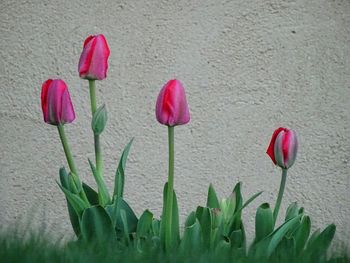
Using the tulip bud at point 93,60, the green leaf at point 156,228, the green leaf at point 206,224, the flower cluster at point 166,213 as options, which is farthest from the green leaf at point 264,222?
the tulip bud at point 93,60

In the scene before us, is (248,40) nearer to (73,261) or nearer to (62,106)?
(62,106)

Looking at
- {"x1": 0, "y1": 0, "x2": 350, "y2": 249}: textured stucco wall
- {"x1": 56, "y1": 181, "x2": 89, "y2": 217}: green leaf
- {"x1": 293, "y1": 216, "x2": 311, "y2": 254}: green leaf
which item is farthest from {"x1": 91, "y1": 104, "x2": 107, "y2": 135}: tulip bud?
{"x1": 0, "y1": 0, "x2": 350, "y2": 249}: textured stucco wall

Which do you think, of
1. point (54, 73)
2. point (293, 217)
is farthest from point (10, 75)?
point (293, 217)

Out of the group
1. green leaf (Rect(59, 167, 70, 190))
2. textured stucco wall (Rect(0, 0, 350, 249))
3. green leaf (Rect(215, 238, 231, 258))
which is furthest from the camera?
textured stucco wall (Rect(0, 0, 350, 249))

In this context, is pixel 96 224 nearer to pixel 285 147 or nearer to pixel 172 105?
pixel 172 105

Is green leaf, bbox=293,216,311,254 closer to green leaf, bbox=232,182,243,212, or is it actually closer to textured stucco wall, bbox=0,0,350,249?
green leaf, bbox=232,182,243,212

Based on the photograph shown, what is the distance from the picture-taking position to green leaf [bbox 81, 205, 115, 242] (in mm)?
1509

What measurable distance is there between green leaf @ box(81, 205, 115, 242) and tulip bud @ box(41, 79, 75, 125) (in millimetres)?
186

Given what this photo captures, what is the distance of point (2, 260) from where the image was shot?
118 centimetres

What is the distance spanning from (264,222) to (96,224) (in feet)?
1.12

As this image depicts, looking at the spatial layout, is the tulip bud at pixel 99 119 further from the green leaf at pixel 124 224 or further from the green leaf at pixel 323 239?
the green leaf at pixel 323 239

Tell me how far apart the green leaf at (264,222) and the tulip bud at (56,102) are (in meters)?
0.43

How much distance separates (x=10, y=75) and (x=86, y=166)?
1.24 feet

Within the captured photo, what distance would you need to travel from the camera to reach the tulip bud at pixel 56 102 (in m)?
1.49
